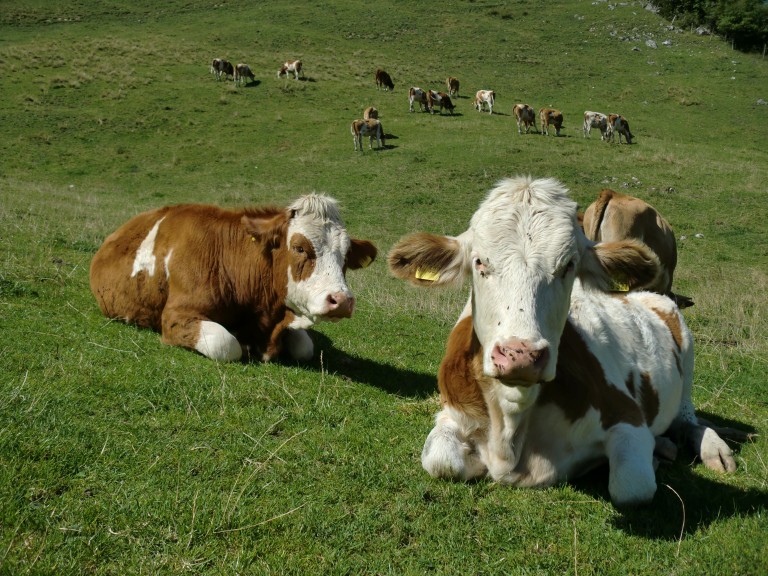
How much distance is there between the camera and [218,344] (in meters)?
7.00

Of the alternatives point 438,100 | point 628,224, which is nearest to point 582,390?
point 628,224

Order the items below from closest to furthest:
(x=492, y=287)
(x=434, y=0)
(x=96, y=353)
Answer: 1. (x=492, y=287)
2. (x=96, y=353)
3. (x=434, y=0)

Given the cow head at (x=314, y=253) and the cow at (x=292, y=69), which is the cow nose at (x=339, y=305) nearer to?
the cow head at (x=314, y=253)

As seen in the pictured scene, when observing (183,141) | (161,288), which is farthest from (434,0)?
(161,288)

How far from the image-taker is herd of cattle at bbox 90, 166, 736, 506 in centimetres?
416

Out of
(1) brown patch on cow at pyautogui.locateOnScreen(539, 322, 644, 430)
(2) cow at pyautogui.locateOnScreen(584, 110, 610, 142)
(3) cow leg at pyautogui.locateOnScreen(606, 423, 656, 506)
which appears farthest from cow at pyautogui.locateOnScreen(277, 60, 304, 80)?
(3) cow leg at pyautogui.locateOnScreen(606, 423, 656, 506)

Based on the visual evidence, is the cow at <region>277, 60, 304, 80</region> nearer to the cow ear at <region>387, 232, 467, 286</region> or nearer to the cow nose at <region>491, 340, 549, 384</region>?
the cow ear at <region>387, 232, 467, 286</region>

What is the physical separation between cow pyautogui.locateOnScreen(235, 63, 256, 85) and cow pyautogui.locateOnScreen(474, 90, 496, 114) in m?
15.0

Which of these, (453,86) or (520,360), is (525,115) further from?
(520,360)

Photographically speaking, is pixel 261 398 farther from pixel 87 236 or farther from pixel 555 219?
pixel 87 236

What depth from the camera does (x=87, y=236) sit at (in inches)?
552

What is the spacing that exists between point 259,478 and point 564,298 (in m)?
2.18

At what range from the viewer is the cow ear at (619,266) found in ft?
15.1

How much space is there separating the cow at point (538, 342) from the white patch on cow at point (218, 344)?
111 inches
